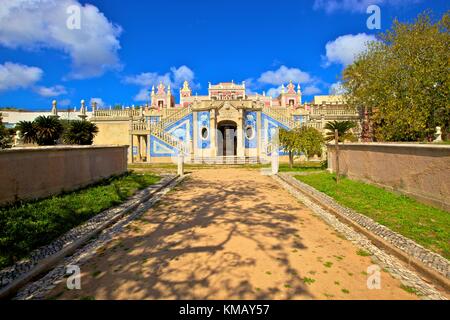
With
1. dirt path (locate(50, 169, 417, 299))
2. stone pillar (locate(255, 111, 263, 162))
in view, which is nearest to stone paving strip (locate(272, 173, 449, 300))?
dirt path (locate(50, 169, 417, 299))

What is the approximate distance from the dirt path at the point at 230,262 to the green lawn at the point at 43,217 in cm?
148

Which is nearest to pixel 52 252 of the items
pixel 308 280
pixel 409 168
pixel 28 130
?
pixel 308 280

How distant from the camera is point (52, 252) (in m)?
5.12

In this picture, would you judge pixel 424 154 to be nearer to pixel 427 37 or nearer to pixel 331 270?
pixel 331 270

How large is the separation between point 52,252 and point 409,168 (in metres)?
10.9

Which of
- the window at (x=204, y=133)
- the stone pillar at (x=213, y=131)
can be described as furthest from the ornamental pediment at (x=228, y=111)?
the window at (x=204, y=133)

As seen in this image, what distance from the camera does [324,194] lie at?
10711mm

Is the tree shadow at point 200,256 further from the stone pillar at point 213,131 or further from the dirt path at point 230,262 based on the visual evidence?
the stone pillar at point 213,131

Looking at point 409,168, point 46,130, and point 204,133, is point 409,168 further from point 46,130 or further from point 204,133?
point 204,133

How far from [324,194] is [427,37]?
50.2 ft

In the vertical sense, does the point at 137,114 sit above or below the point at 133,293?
above

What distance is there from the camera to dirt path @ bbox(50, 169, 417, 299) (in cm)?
374

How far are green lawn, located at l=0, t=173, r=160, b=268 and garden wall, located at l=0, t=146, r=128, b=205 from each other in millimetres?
494
